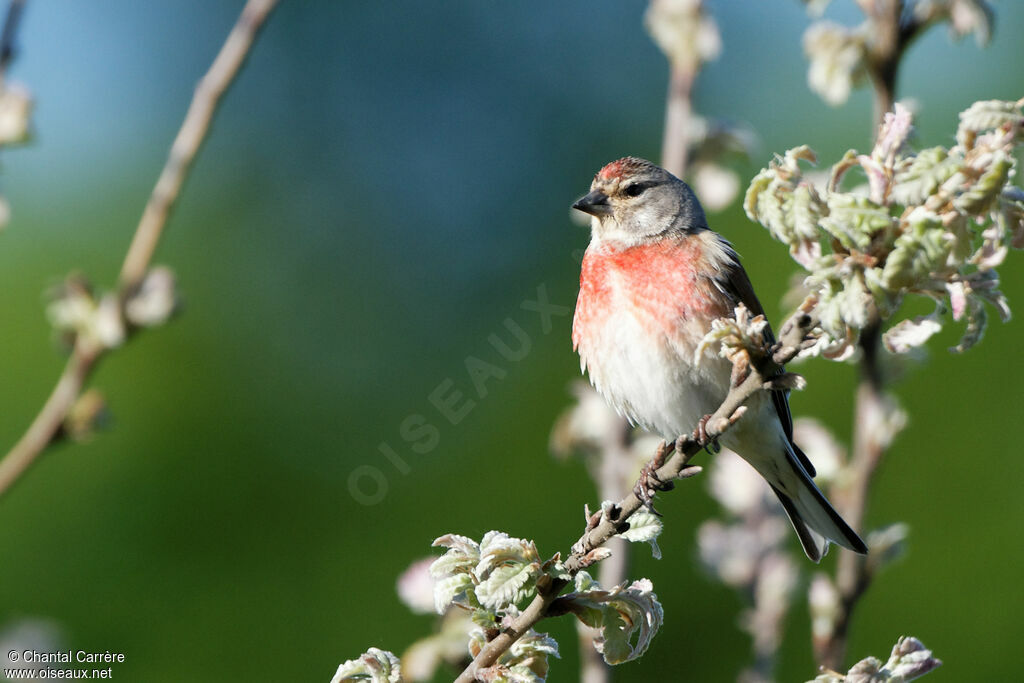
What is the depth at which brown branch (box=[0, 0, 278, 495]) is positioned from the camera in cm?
189

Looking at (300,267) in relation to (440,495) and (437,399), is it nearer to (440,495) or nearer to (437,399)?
(437,399)

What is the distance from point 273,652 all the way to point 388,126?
7742 mm

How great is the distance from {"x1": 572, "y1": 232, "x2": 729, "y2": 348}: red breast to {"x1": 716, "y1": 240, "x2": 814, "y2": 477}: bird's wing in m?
0.06

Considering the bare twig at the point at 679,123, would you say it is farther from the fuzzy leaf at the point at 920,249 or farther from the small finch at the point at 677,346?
the fuzzy leaf at the point at 920,249

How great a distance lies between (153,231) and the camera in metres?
1.98

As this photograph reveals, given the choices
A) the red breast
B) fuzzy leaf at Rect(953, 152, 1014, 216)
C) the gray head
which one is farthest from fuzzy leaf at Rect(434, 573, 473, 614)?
the gray head

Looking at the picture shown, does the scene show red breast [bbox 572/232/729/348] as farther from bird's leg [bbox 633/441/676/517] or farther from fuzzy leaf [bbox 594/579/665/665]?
fuzzy leaf [bbox 594/579/665/665]

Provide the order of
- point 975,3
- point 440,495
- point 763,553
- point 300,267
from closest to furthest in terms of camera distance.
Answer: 1. point 975,3
2. point 763,553
3. point 440,495
4. point 300,267

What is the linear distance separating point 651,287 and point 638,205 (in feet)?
1.74

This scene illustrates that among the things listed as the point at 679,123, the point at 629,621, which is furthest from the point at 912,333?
the point at 679,123

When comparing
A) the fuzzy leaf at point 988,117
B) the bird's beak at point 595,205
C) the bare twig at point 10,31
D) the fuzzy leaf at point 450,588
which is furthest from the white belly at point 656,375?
the bare twig at point 10,31

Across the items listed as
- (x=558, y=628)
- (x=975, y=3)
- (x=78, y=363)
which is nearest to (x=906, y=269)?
(x=78, y=363)

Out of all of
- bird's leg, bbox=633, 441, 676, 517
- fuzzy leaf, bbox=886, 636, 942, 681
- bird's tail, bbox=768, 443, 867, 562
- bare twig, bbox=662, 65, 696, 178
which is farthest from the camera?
bare twig, bbox=662, 65, 696, 178

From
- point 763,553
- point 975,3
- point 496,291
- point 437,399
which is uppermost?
point 496,291
